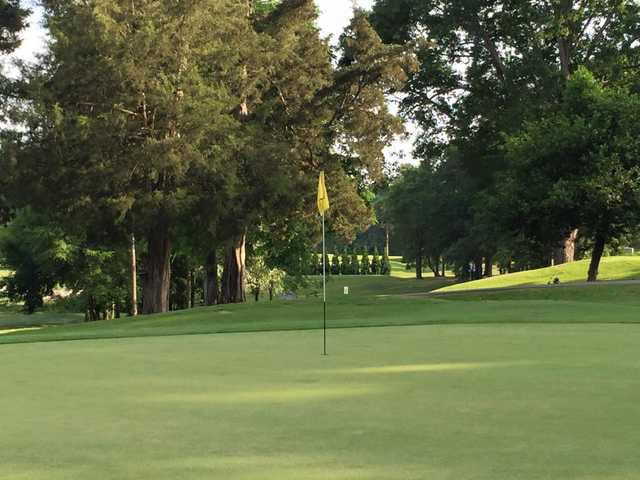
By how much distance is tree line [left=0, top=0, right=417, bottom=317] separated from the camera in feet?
93.8

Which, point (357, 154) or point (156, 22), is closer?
point (156, 22)

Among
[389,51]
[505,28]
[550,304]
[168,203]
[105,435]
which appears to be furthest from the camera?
[505,28]

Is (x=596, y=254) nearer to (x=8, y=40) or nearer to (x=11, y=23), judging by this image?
(x=11, y=23)

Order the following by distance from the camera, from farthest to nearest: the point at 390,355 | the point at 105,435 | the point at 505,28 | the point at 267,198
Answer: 1. the point at 505,28
2. the point at 267,198
3. the point at 390,355
4. the point at 105,435

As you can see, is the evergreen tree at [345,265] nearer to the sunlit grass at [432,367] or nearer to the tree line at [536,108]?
the tree line at [536,108]

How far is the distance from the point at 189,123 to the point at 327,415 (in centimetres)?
2460

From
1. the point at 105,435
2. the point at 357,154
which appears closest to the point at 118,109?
the point at 357,154

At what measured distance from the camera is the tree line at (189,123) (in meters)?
28.6

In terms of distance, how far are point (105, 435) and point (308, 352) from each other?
549cm

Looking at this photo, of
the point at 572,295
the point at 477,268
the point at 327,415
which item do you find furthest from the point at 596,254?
the point at 477,268

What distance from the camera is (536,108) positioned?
39.2m

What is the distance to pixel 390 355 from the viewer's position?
33.5 ft

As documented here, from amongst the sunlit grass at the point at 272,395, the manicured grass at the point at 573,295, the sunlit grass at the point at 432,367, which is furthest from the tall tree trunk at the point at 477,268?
the sunlit grass at the point at 272,395

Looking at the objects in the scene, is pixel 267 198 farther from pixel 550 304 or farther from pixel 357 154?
pixel 550 304
